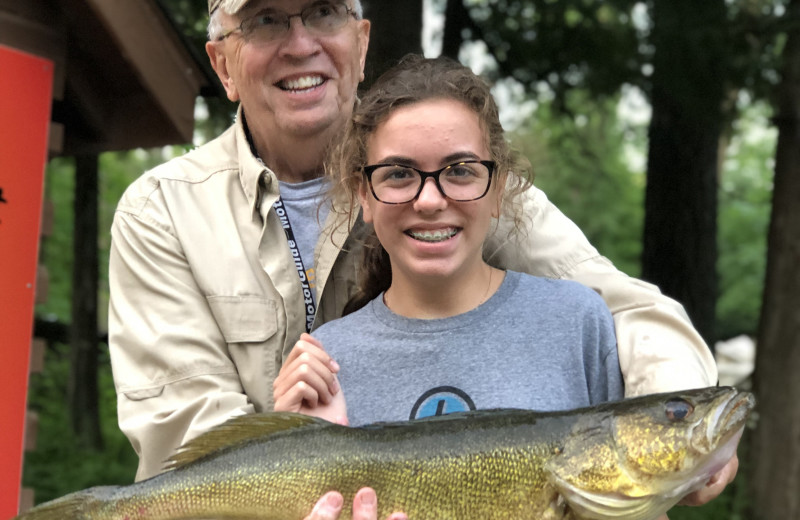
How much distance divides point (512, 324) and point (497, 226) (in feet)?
2.13

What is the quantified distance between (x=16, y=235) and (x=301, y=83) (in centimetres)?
190

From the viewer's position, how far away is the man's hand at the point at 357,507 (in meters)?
2.49

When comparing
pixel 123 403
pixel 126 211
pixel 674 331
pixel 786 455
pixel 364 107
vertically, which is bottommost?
pixel 786 455

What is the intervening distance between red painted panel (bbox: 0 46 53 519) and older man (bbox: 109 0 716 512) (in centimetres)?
130

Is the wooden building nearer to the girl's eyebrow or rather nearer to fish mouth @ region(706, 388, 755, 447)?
the girl's eyebrow

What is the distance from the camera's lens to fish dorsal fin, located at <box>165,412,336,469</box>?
104 inches

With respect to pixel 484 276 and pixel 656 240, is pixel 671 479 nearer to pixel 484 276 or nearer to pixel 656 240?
pixel 484 276

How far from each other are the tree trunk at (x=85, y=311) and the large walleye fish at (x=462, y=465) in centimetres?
915

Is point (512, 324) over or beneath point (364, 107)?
beneath

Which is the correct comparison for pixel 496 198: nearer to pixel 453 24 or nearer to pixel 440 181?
pixel 440 181

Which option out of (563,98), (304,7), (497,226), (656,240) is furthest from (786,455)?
(304,7)

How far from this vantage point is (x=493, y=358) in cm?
294

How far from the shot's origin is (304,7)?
379 centimetres

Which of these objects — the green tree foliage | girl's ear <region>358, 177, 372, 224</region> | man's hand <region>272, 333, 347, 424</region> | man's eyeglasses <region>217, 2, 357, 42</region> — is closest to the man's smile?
man's eyeglasses <region>217, 2, 357, 42</region>
